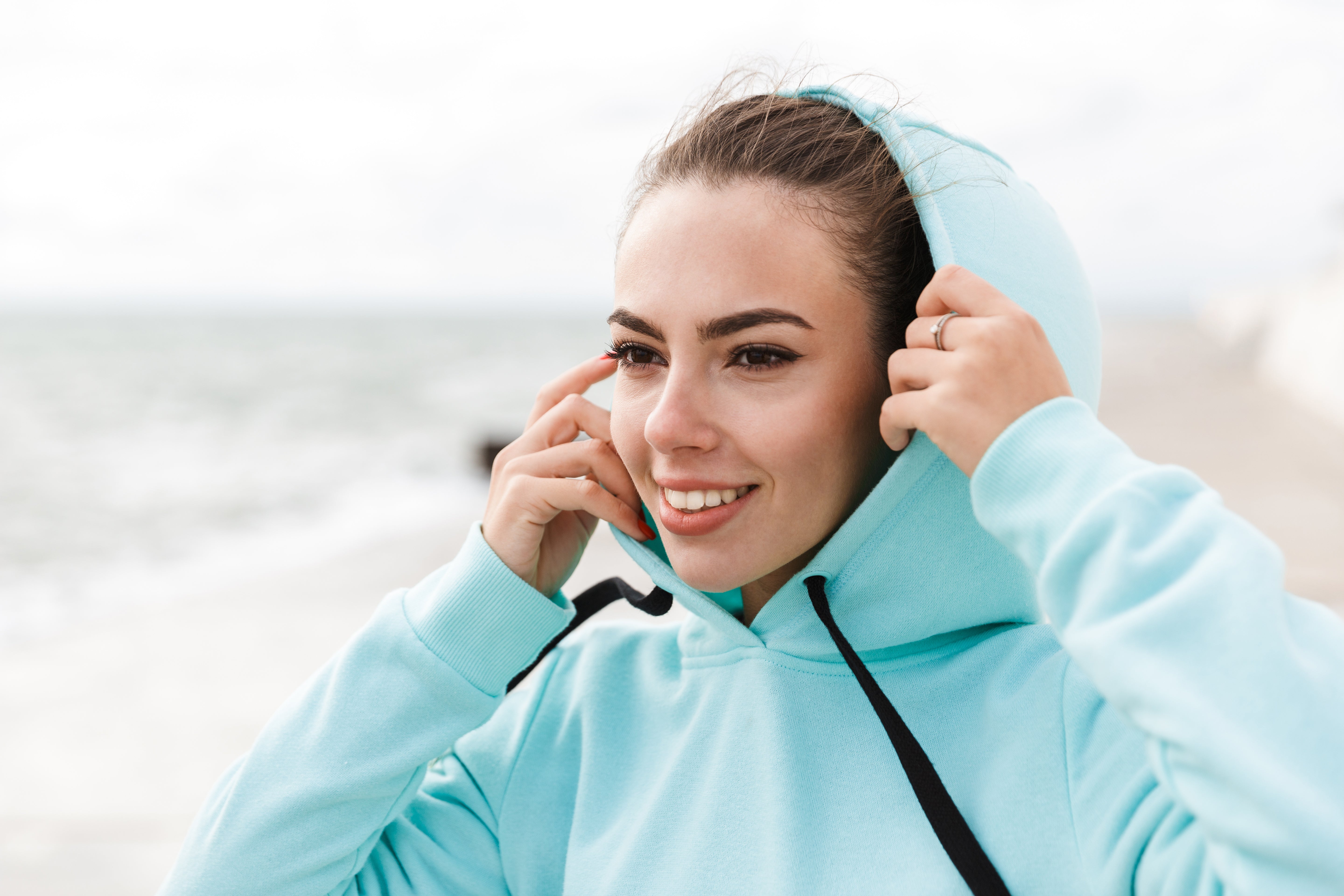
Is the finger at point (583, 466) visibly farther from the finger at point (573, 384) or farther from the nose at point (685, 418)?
the nose at point (685, 418)

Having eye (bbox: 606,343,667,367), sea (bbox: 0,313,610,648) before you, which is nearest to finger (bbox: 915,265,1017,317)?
eye (bbox: 606,343,667,367)

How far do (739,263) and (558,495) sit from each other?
455 mm

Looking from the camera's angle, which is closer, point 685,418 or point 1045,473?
point 1045,473

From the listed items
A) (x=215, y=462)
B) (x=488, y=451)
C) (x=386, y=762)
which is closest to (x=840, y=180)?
(x=386, y=762)

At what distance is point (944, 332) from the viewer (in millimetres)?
1134

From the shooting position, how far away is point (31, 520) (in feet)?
34.2

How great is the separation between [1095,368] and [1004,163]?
1.11ft

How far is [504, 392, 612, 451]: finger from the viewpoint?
5.25 ft

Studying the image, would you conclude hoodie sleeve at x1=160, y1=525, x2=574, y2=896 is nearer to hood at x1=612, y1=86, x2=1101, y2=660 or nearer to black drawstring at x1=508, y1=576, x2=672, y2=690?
black drawstring at x1=508, y1=576, x2=672, y2=690

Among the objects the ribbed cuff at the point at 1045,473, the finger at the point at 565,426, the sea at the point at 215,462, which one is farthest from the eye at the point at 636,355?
the sea at the point at 215,462

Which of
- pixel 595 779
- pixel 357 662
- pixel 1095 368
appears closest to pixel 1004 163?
pixel 1095 368

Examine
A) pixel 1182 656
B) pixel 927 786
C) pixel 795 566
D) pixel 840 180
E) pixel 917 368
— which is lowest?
pixel 927 786

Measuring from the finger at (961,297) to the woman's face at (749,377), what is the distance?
0.16 metres

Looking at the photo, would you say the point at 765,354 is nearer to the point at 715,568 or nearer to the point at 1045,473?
the point at 715,568
